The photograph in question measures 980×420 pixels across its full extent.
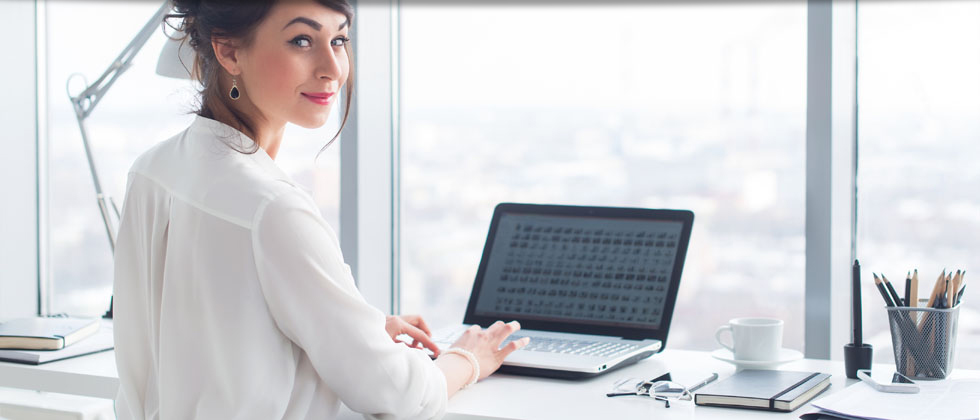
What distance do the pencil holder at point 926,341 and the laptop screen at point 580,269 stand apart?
0.36 metres

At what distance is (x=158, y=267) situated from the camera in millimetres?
1146

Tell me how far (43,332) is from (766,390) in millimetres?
1193

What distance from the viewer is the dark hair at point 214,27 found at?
1.18 metres

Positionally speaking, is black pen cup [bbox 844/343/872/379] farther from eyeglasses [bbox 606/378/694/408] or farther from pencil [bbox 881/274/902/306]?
eyeglasses [bbox 606/378/694/408]

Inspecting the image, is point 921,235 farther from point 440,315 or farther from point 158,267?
point 158,267

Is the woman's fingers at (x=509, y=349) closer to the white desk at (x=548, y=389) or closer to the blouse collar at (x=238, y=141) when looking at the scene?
the white desk at (x=548, y=389)

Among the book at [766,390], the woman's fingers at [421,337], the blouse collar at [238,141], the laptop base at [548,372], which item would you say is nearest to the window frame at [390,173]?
the book at [766,390]

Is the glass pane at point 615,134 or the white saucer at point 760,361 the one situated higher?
the glass pane at point 615,134

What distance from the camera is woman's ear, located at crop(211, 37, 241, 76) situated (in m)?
1.21

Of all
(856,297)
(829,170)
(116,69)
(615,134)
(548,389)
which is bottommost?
(548,389)

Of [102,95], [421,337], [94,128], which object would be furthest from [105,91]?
[421,337]

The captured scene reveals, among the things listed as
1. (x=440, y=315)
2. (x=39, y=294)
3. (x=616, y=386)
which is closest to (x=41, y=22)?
(x=39, y=294)

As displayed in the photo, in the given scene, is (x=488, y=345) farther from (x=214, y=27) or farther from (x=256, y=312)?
(x=214, y=27)

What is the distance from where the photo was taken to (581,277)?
1576 millimetres
